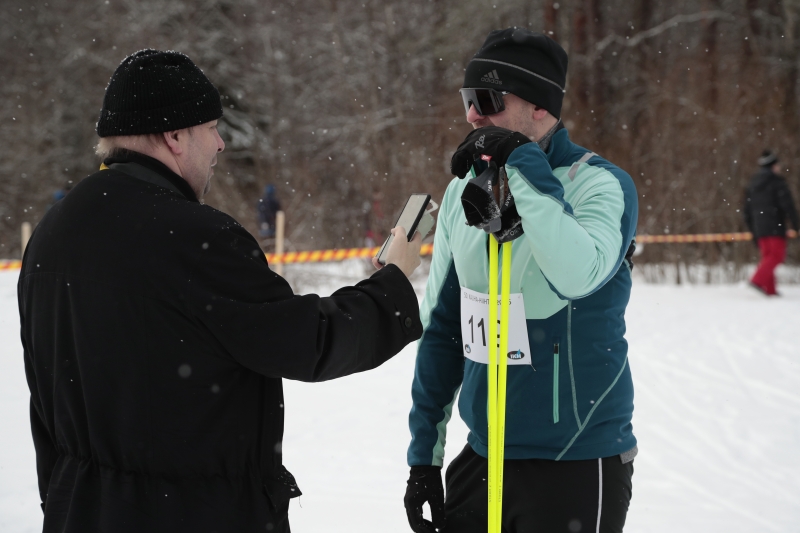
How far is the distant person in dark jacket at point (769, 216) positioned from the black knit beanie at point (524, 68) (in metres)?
8.63

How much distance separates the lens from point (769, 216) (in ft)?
31.2

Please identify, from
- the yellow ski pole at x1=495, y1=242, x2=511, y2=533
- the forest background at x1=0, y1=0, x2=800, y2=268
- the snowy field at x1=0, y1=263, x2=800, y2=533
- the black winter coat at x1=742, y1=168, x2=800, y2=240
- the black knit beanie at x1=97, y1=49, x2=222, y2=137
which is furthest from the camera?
the forest background at x1=0, y1=0, x2=800, y2=268

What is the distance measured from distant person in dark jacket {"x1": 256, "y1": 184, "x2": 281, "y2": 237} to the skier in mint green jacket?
10821 millimetres

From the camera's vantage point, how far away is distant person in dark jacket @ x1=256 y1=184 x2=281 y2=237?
12.8 m

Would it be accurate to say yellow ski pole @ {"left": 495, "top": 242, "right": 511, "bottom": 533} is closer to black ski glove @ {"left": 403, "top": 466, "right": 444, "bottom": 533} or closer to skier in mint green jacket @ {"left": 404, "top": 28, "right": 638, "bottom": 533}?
skier in mint green jacket @ {"left": 404, "top": 28, "right": 638, "bottom": 533}

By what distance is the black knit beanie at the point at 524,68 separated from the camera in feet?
6.85

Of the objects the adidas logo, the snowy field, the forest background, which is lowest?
the snowy field

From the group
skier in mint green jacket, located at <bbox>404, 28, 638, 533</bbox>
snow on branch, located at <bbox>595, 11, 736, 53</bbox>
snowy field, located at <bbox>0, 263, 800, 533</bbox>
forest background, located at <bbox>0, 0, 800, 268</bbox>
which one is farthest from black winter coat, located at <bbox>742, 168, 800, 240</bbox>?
skier in mint green jacket, located at <bbox>404, 28, 638, 533</bbox>

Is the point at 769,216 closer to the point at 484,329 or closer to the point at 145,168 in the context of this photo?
the point at 484,329

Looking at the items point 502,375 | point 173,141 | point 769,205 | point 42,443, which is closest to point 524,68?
point 502,375

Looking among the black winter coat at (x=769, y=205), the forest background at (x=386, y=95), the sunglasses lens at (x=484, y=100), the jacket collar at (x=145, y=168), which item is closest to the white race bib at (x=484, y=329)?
the sunglasses lens at (x=484, y=100)

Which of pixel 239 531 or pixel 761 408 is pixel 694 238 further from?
pixel 239 531

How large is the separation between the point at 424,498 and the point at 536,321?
0.66 meters

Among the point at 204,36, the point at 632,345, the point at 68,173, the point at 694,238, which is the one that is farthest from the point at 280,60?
the point at 632,345
